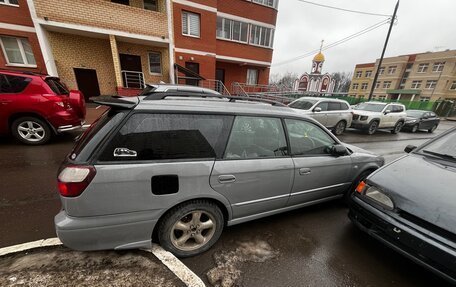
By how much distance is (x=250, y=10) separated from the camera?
1527 centimetres

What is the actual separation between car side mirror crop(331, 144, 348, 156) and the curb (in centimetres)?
237

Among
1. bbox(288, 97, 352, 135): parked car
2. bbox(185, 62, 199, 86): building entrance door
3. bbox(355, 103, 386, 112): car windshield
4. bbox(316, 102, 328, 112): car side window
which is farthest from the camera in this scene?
bbox(185, 62, 199, 86): building entrance door

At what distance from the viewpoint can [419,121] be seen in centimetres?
1250

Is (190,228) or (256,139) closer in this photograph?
(190,228)

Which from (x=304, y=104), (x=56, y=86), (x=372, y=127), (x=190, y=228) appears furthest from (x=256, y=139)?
(x=372, y=127)

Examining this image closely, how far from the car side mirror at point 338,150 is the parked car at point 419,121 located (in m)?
13.8

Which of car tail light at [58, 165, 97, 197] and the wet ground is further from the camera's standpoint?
the wet ground

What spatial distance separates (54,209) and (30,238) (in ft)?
1.88

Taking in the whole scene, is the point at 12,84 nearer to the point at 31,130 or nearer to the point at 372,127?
the point at 31,130

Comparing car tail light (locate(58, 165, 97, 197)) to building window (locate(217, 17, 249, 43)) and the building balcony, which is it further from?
building window (locate(217, 17, 249, 43))

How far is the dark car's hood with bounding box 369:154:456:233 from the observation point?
1838 mm

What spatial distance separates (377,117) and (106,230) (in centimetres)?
1229

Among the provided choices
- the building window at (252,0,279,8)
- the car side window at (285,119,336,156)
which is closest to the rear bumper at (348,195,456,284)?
the car side window at (285,119,336,156)

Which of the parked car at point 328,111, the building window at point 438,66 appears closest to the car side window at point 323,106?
the parked car at point 328,111
